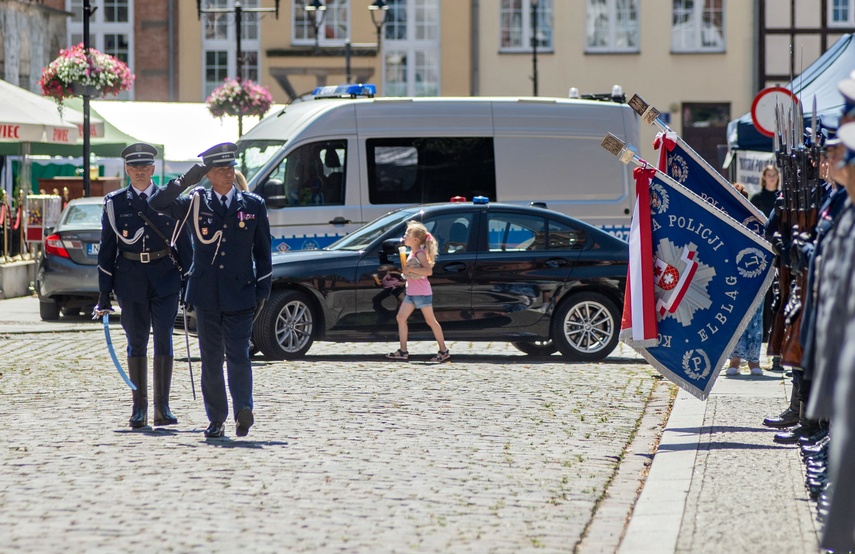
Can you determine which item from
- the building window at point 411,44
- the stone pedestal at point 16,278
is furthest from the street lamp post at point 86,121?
the building window at point 411,44

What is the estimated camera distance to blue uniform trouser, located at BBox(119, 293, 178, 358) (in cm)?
979

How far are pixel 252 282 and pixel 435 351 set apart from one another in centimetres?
701

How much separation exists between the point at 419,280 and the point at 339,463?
5914mm

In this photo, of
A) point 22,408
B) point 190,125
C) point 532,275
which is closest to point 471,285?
point 532,275

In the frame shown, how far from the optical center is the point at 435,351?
52.9 ft

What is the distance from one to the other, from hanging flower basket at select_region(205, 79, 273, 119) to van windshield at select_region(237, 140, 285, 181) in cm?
1275

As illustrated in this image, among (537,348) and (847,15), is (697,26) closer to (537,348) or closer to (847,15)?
(847,15)

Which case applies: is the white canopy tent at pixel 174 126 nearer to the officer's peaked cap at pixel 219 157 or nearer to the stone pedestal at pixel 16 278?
the stone pedestal at pixel 16 278

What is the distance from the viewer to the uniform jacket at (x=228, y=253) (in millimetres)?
9156

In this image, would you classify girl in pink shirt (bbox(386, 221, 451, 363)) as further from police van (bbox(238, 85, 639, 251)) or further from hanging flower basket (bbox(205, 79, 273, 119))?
hanging flower basket (bbox(205, 79, 273, 119))

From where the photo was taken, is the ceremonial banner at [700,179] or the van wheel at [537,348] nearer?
the ceremonial banner at [700,179]

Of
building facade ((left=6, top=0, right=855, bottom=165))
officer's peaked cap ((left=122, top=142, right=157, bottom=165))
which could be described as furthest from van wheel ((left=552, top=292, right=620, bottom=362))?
building facade ((left=6, top=0, right=855, bottom=165))

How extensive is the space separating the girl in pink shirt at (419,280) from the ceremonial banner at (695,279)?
423 centimetres

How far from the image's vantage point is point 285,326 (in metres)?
14.2
